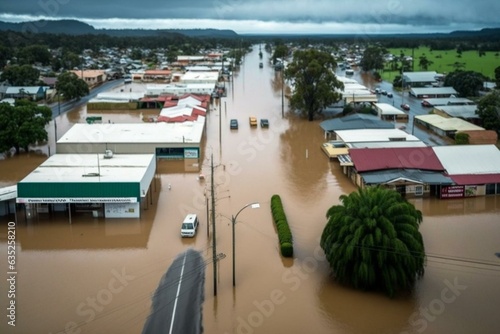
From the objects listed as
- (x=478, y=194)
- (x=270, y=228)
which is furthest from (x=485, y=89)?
(x=270, y=228)

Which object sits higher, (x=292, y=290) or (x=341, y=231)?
(x=341, y=231)

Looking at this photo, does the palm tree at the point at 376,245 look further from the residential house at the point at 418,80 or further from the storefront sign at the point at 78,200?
the residential house at the point at 418,80

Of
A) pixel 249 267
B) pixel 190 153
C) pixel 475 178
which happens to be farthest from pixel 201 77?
pixel 249 267

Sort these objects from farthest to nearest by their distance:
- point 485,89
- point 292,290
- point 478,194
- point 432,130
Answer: point 485,89
point 432,130
point 478,194
point 292,290

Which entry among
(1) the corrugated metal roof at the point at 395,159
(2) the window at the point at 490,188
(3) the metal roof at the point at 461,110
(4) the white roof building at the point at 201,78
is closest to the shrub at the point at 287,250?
(1) the corrugated metal roof at the point at 395,159

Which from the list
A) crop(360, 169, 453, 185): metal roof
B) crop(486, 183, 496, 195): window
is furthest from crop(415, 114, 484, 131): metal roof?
crop(360, 169, 453, 185): metal roof

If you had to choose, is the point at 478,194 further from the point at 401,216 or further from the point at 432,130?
the point at 432,130

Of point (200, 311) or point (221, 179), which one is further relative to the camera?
point (221, 179)
